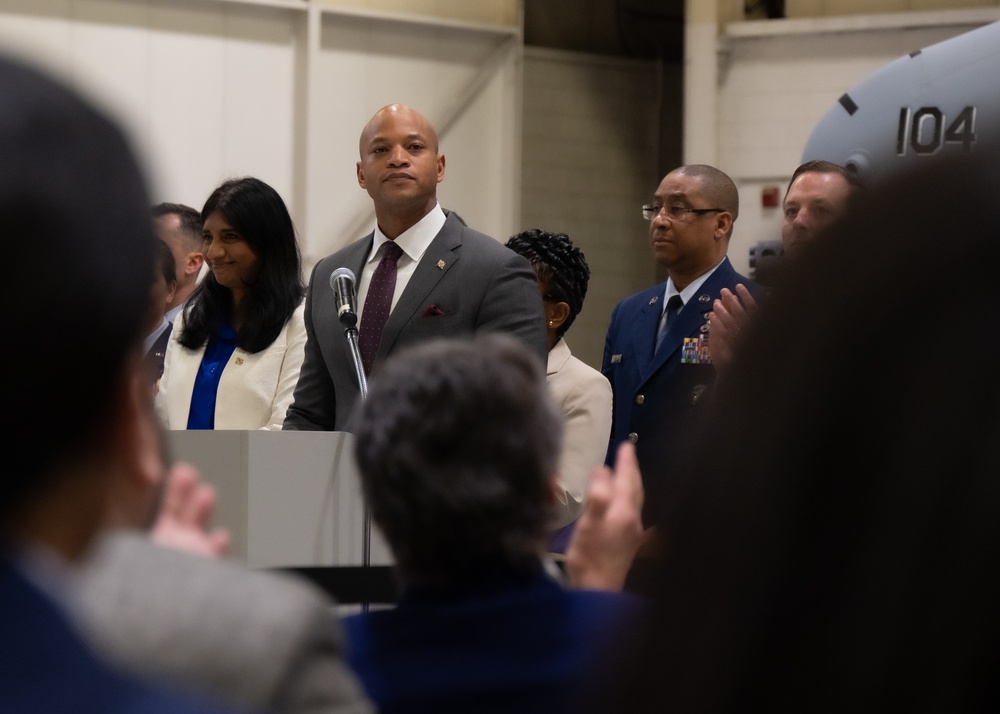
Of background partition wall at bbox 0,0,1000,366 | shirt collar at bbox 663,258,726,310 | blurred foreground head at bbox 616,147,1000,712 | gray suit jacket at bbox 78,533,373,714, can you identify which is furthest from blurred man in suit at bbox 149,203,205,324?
blurred foreground head at bbox 616,147,1000,712

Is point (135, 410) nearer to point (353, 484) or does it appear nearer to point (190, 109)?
point (353, 484)

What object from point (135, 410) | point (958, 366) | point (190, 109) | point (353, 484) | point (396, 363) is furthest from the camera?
point (190, 109)

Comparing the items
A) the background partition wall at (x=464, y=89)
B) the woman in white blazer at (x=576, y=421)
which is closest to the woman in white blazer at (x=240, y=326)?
the woman in white blazer at (x=576, y=421)

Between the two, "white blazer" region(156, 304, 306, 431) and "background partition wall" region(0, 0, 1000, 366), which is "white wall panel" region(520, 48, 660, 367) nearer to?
"background partition wall" region(0, 0, 1000, 366)

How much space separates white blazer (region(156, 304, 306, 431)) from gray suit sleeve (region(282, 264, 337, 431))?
0.25 ft

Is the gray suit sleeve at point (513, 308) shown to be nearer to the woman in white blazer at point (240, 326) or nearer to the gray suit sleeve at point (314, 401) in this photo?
the gray suit sleeve at point (314, 401)

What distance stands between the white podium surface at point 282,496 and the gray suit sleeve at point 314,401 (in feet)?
2.04

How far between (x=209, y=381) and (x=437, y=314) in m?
0.63

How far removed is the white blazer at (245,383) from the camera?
334 cm

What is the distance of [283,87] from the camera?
7.27 metres

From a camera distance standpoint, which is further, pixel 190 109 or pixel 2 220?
pixel 190 109

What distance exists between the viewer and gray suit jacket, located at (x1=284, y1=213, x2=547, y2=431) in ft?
10.2

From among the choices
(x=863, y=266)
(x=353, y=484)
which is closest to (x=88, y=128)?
(x=863, y=266)

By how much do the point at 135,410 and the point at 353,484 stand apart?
208 centimetres
